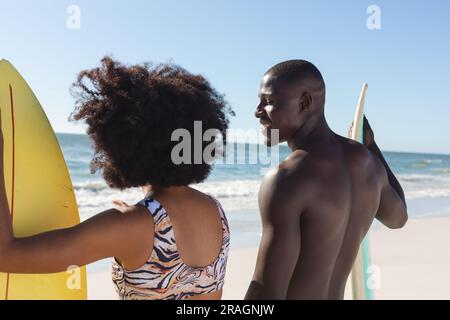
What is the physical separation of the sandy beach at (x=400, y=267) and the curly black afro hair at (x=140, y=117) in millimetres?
3890

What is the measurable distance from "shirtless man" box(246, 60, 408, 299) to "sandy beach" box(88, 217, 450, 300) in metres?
3.76

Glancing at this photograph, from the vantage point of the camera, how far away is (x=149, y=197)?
1.44 metres

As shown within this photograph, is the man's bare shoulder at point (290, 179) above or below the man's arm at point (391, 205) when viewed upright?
above

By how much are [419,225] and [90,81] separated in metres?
9.14

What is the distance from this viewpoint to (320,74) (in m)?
1.60

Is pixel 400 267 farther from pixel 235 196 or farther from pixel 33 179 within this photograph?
pixel 235 196

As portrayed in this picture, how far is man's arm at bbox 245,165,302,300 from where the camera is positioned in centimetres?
139

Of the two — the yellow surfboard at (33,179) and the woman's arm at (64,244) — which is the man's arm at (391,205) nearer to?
the woman's arm at (64,244)

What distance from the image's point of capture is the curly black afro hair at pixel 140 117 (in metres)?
1.44

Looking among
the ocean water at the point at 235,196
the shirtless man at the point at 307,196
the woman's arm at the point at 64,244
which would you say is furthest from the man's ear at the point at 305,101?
the ocean water at the point at 235,196
